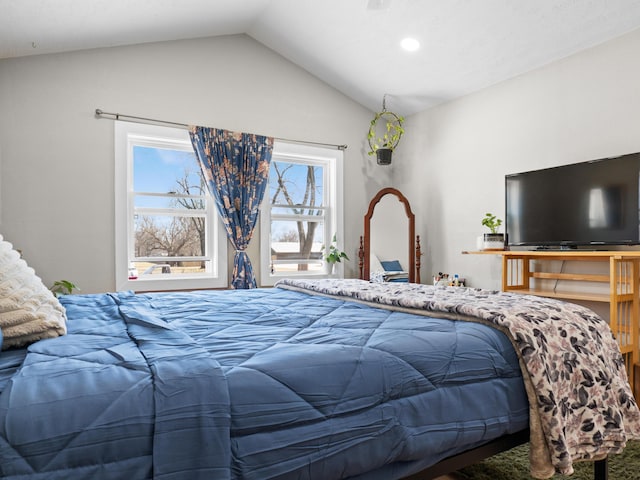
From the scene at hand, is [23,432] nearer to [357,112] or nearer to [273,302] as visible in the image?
[273,302]

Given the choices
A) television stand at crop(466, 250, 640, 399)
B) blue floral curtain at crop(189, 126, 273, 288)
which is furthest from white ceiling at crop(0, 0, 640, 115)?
television stand at crop(466, 250, 640, 399)

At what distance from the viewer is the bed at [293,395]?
790 mm

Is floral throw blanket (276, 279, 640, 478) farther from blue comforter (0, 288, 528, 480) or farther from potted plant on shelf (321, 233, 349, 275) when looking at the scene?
potted plant on shelf (321, 233, 349, 275)

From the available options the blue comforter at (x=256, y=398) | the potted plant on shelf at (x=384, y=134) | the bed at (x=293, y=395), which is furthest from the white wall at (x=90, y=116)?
the blue comforter at (x=256, y=398)

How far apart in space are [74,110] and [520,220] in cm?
374

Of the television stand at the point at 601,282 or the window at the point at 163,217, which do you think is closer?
Result: the television stand at the point at 601,282

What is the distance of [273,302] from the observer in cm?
204

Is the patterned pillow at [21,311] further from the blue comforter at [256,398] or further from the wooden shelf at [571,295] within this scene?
the wooden shelf at [571,295]

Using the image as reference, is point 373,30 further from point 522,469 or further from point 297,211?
point 522,469

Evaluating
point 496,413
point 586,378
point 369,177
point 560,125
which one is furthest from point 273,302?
point 369,177

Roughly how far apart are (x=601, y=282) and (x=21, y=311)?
346 centimetres

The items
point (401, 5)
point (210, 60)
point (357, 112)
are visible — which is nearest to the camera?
point (401, 5)

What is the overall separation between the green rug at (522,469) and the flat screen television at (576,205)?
1.49 m

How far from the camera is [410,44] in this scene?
3.68m
